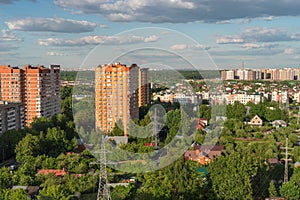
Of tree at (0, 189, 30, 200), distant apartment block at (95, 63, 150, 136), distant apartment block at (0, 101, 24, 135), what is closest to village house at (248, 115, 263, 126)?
distant apartment block at (95, 63, 150, 136)

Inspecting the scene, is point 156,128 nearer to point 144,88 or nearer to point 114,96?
point 114,96

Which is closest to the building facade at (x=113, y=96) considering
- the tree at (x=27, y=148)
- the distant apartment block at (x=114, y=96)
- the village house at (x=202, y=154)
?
the distant apartment block at (x=114, y=96)

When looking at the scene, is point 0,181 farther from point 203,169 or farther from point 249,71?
point 249,71

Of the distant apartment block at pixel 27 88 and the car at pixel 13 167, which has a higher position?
the distant apartment block at pixel 27 88

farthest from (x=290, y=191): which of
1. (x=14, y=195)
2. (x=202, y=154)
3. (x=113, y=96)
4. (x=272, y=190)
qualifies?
(x=113, y=96)

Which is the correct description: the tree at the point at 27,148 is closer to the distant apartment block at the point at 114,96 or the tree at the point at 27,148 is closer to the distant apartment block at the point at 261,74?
the distant apartment block at the point at 114,96

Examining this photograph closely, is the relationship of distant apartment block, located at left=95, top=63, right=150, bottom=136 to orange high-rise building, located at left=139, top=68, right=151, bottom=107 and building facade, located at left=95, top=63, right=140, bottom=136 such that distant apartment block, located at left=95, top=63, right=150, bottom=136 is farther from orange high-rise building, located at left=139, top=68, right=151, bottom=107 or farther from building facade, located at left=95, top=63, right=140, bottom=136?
orange high-rise building, located at left=139, top=68, right=151, bottom=107

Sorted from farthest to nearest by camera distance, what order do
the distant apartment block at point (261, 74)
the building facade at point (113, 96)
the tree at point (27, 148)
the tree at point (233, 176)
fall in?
1. the distant apartment block at point (261, 74)
2. the building facade at point (113, 96)
3. the tree at point (27, 148)
4. the tree at point (233, 176)
